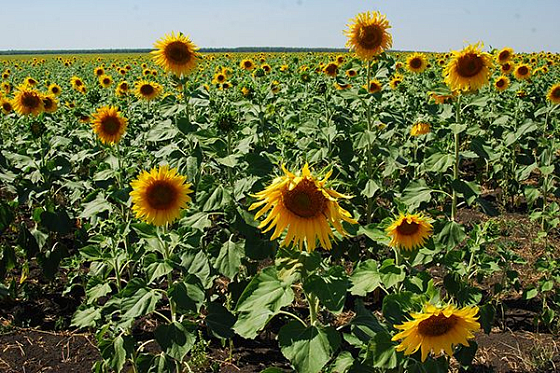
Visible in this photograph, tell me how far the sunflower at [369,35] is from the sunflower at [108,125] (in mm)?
2233

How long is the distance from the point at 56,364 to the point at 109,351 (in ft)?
3.35

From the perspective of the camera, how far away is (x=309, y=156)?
4.70 m

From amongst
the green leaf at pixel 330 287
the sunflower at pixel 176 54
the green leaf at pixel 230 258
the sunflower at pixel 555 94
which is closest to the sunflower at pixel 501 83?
the sunflower at pixel 555 94

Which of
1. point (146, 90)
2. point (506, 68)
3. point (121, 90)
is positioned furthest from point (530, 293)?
point (121, 90)

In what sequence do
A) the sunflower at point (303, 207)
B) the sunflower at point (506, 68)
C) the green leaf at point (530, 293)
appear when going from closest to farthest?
1. the sunflower at point (303, 207)
2. the green leaf at point (530, 293)
3. the sunflower at point (506, 68)

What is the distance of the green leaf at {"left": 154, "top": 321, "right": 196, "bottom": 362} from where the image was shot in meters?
2.95

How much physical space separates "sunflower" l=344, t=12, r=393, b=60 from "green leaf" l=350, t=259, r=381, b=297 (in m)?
2.35

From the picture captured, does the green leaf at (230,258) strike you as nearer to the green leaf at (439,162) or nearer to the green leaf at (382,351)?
the green leaf at (382,351)

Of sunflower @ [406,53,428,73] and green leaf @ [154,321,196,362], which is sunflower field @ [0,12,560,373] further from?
sunflower @ [406,53,428,73]

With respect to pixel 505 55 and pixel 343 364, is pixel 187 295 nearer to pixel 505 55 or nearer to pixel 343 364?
pixel 343 364

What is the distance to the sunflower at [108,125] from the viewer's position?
4492mm

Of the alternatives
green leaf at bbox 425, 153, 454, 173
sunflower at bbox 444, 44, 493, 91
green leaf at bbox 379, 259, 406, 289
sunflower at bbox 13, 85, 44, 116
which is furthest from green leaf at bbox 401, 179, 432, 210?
sunflower at bbox 13, 85, 44, 116

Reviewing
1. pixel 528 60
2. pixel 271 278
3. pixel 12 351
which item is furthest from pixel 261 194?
pixel 528 60

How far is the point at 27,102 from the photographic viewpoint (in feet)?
17.8
